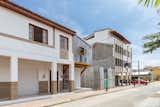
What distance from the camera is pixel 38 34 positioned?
900 inches

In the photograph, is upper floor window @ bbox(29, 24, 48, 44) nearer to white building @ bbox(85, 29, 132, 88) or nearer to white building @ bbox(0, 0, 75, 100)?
white building @ bbox(0, 0, 75, 100)

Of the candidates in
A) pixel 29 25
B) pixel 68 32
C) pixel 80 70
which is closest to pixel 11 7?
pixel 29 25

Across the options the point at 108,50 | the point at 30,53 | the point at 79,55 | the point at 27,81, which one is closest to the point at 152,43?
the point at 30,53

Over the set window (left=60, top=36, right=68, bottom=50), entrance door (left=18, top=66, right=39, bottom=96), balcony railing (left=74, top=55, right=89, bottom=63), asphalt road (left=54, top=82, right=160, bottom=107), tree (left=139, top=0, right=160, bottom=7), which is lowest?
asphalt road (left=54, top=82, right=160, bottom=107)

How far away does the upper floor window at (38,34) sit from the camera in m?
21.6

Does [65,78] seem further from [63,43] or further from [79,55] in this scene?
[63,43]

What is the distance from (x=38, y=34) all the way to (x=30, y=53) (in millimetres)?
2525

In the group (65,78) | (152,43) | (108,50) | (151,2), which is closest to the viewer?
(151,2)

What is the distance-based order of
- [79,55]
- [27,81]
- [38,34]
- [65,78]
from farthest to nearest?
1. [79,55]
2. [65,78]
3. [27,81]
4. [38,34]

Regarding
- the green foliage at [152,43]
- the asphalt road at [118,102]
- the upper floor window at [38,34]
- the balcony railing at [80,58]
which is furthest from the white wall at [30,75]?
the green foliage at [152,43]

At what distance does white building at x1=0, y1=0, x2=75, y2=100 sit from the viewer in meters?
18.2

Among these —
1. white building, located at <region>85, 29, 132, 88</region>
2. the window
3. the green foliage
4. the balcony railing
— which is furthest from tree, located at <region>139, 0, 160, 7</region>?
white building, located at <region>85, 29, 132, 88</region>

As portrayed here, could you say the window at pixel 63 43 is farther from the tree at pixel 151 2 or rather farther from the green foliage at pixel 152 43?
the tree at pixel 151 2

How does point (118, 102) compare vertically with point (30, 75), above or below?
below
